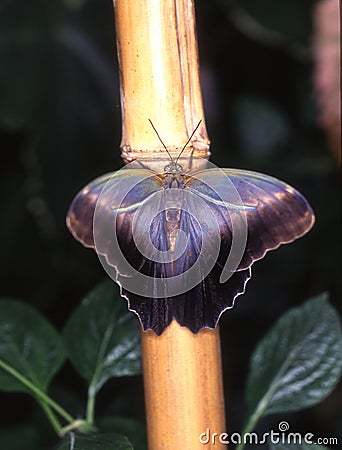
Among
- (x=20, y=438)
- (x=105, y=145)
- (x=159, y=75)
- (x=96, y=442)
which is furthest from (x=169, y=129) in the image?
(x=105, y=145)

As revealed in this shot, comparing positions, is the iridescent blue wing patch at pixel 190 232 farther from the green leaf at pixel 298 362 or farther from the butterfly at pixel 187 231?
the green leaf at pixel 298 362

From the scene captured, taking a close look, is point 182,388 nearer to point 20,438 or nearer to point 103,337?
point 103,337

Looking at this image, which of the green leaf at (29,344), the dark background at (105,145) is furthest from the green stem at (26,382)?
the dark background at (105,145)

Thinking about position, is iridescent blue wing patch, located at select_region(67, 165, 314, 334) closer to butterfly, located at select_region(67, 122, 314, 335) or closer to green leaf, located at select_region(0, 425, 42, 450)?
butterfly, located at select_region(67, 122, 314, 335)

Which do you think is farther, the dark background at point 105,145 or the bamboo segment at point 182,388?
the dark background at point 105,145

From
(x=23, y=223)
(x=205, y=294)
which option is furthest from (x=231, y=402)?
(x=205, y=294)

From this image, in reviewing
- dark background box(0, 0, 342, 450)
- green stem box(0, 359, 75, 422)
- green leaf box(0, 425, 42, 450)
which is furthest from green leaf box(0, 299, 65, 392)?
dark background box(0, 0, 342, 450)

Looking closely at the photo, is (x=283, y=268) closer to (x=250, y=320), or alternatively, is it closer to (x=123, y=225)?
(x=250, y=320)
